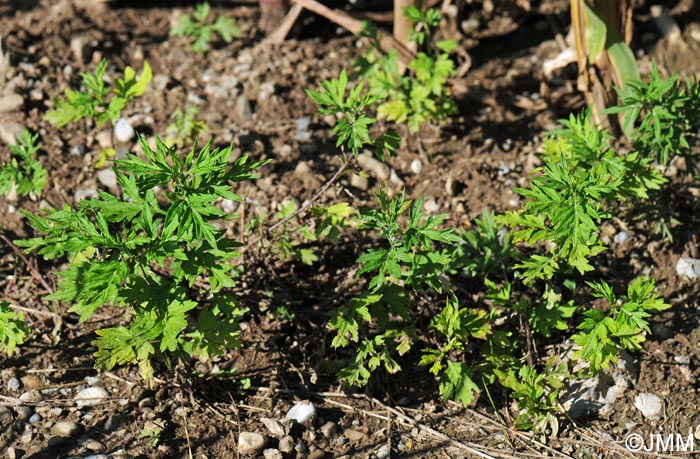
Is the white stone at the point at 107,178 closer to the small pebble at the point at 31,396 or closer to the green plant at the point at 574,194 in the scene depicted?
the small pebble at the point at 31,396

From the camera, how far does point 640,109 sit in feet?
11.1

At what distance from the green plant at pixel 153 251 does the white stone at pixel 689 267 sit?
6.12ft

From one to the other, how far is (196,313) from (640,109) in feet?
6.31

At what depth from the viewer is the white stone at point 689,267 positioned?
355cm

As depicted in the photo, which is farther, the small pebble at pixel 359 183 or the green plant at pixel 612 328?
the small pebble at pixel 359 183

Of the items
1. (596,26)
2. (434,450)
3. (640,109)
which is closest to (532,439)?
(434,450)

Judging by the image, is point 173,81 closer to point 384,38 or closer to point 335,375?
point 384,38

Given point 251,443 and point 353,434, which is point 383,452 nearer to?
point 353,434

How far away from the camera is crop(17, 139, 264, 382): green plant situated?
105 inches

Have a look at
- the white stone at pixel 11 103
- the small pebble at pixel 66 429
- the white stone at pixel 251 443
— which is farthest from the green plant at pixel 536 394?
the white stone at pixel 11 103

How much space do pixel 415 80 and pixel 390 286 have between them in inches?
51.7

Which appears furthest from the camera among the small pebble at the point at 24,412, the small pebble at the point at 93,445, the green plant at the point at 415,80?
the green plant at the point at 415,80

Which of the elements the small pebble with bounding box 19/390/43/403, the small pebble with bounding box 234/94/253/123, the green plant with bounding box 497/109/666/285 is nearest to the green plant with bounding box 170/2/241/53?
the small pebble with bounding box 234/94/253/123

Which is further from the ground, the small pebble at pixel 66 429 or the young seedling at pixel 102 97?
the young seedling at pixel 102 97
